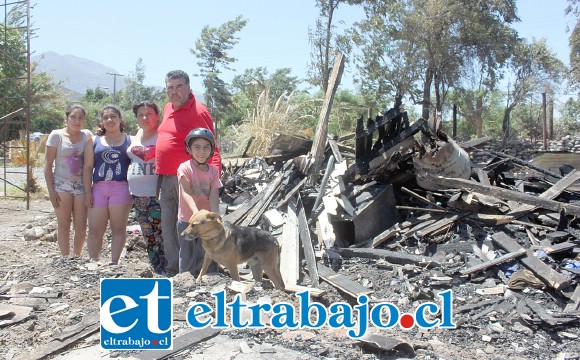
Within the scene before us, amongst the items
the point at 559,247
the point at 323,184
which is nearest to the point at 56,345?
the point at 323,184

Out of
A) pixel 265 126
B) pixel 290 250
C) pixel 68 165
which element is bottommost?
pixel 290 250

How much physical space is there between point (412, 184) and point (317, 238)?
225cm

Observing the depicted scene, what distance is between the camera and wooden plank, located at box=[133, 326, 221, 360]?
3.39 metres

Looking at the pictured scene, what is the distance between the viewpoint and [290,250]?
673 centimetres

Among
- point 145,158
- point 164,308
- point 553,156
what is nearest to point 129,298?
point 164,308

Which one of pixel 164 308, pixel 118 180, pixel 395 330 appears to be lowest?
pixel 395 330

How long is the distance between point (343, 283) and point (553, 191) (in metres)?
4.23

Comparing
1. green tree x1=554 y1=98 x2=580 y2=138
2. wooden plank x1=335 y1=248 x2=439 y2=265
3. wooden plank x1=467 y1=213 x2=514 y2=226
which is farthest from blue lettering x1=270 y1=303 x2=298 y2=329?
green tree x1=554 y1=98 x2=580 y2=138

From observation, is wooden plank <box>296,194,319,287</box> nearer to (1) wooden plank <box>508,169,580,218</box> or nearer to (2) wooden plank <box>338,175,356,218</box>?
(2) wooden plank <box>338,175,356,218</box>

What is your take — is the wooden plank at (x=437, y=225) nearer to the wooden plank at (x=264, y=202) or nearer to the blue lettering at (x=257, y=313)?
the wooden plank at (x=264, y=202)

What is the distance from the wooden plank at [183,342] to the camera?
3.39m

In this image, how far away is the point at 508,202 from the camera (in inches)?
302

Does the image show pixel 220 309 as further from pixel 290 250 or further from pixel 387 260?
pixel 387 260

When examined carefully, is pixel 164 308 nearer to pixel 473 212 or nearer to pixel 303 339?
pixel 303 339
